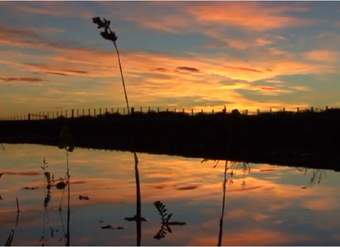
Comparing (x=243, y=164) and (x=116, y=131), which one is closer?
(x=243, y=164)

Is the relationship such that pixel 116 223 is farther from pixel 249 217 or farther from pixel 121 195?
pixel 121 195

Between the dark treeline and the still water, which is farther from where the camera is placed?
the dark treeline

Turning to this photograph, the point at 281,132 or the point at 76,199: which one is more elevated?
the point at 281,132

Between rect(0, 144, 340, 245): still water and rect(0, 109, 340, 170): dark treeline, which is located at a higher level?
rect(0, 109, 340, 170): dark treeline

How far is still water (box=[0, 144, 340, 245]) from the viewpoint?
14.4 m

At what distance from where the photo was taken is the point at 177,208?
1953 centimetres

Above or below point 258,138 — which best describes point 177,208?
below

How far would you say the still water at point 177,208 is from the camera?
567 inches

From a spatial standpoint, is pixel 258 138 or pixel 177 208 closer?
pixel 177 208

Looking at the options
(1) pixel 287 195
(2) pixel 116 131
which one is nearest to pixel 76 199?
(1) pixel 287 195

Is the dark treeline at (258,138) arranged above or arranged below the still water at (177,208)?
above

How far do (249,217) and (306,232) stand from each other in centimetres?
261

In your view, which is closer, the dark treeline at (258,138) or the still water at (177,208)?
the still water at (177,208)

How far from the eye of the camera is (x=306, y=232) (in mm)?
15219
